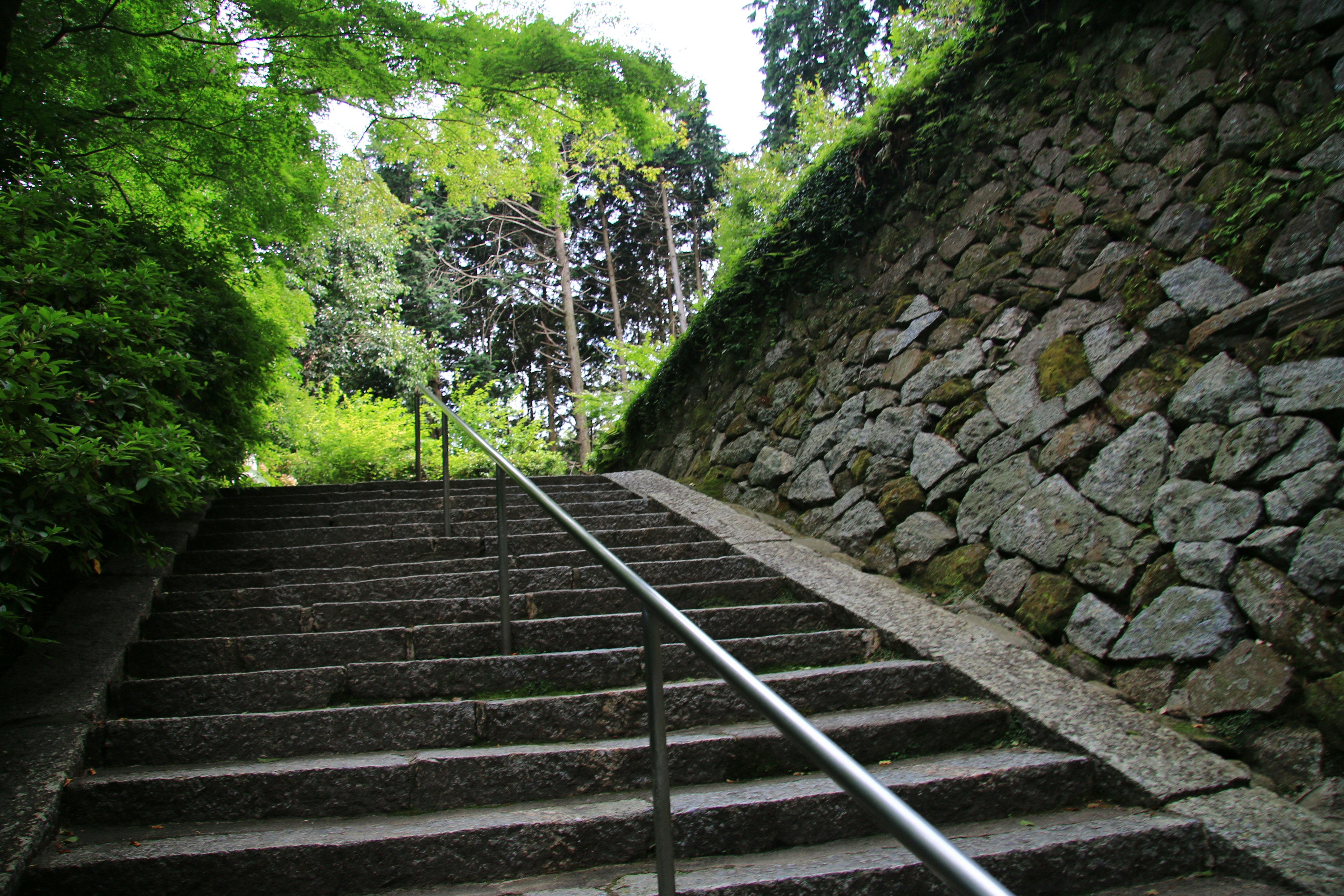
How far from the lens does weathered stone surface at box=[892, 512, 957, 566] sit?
371cm

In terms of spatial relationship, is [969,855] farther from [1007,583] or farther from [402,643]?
[402,643]

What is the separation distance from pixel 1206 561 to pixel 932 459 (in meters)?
1.45

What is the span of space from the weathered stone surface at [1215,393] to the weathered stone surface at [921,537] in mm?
1150

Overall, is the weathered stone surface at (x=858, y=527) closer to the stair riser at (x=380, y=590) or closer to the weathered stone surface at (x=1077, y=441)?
the weathered stone surface at (x=1077, y=441)

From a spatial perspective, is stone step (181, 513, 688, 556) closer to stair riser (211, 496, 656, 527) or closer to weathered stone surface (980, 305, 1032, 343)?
stair riser (211, 496, 656, 527)

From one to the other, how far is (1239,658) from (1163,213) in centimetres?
188

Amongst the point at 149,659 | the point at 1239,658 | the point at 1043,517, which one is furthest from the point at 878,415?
the point at 149,659

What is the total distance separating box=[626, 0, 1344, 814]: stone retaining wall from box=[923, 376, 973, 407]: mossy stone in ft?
0.05

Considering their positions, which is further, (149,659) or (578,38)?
(578,38)

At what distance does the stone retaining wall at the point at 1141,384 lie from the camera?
242 centimetres

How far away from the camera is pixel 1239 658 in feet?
7.97

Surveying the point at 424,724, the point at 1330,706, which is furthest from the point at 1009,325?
the point at 424,724

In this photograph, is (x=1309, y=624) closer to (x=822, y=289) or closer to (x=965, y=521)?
(x=965, y=521)

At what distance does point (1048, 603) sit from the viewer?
3.11 metres
